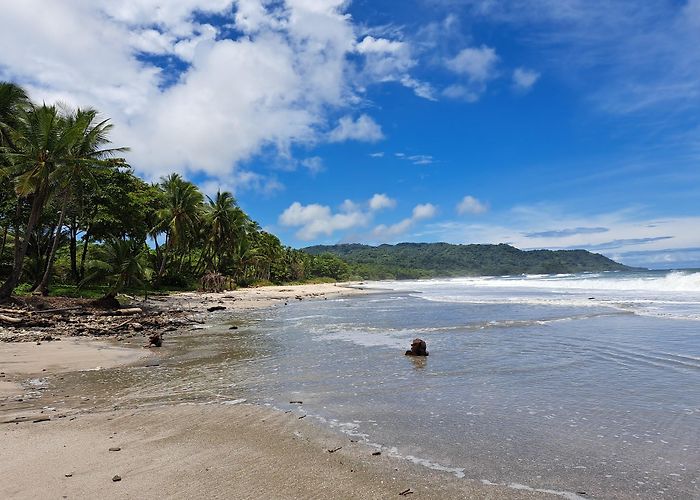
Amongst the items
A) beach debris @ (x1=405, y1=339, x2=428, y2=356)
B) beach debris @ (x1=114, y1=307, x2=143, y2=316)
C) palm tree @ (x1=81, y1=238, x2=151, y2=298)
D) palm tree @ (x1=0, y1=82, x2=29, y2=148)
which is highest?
palm tree @ (x1=0, y1=82, x2=29, y2=148)

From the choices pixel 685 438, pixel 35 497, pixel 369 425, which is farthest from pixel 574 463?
pixel 35 497

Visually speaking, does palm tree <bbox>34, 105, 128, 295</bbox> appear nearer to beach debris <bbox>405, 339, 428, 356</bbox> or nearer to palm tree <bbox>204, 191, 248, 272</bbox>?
beach debris <bbox>405, 339, 428, 356</bbox>

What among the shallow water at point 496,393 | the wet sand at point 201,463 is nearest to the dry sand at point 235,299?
the shallow water at point 496,393

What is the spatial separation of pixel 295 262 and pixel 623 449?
90353mm

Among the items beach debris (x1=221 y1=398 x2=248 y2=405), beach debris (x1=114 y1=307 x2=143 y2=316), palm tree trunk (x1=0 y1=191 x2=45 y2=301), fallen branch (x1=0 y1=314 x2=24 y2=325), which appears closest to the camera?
beach debris (x1=221 y1=398 x2=248 y2=405)

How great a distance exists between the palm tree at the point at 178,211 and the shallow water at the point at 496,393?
28895 mm

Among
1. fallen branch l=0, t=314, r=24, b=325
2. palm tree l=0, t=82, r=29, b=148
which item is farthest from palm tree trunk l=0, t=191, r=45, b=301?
palm tree l=0, t=82, r=29, b=148

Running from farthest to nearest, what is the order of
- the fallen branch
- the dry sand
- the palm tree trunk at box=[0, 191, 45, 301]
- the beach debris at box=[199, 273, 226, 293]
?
1. the beach debris at box=[199, 273, 226, 293]
2. the dry sand
3. the palm tree trunk at box=[0, 191, 45, 301]
4. the fallen branch

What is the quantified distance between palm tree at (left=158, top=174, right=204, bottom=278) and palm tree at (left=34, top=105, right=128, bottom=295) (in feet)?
44.8

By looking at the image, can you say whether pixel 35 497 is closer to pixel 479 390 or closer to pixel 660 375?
pixel 479 390

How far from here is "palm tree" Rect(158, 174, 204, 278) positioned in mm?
42156

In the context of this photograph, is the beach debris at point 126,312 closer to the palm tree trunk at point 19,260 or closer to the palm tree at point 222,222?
the palm tree trunk at point 19,260

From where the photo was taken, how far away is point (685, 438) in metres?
5.77

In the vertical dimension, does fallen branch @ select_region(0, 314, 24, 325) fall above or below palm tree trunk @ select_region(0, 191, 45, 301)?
below
